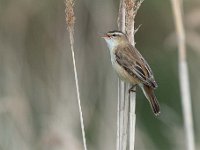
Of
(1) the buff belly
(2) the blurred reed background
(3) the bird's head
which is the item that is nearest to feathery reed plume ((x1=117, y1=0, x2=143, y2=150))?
(1) the buff belly

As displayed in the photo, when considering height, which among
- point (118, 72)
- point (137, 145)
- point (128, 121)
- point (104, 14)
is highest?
point (104, 14)

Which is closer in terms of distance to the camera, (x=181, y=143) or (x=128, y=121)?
(x=128, y=121)

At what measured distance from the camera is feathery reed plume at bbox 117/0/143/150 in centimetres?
372

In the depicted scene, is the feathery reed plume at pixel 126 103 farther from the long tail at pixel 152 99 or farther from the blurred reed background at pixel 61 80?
the blurred reed background at pixel 61 80

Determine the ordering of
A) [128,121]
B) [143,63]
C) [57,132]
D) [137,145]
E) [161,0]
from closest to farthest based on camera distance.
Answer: [128,121] < [143,63] < [57,132] < [137,145] < [161,0]

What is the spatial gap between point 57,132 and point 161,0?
104 inches

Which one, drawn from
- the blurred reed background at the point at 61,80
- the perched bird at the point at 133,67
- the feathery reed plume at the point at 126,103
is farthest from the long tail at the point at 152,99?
the blurred reed background at the point at 61,80

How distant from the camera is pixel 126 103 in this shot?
3924 mm

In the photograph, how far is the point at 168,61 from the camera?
7680 mm

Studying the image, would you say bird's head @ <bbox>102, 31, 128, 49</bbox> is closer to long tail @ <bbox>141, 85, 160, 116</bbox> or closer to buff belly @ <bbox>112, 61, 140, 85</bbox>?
buff belly @ <bbox>112, 61, 140, 85</bbox>

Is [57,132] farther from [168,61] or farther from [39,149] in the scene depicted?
[168,61]

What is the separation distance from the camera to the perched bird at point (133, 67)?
460cm

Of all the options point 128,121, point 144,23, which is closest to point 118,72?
point 128,121

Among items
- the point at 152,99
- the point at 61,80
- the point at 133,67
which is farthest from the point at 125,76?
the point at 61,80
